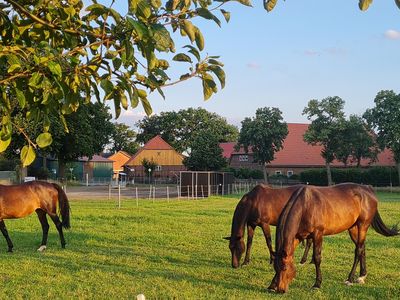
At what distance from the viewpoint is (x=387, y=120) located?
48938 mm

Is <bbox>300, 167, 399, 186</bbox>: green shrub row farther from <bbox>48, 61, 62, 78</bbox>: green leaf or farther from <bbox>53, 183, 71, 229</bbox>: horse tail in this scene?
<bbox>48, 61, 62, 78</bbox>: green leaf

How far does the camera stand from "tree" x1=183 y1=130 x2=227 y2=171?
50188 millimetres

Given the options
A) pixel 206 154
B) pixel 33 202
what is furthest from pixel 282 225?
pixel 206 154

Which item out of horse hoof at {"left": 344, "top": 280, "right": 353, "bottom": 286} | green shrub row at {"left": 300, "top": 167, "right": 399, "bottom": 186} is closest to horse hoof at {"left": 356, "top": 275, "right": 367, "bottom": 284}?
horse hoof at {"left": 344, "top": 280, "right": 353, "bottom": 286}

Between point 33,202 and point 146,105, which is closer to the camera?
point 146,105

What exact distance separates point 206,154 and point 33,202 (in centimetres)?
3959

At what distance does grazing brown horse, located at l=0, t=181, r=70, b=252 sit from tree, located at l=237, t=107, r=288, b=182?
45186 mm

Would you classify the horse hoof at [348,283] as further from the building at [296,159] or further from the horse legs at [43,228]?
the building at [296,159]

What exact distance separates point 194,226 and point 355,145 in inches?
1668

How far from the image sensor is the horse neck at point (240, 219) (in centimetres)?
864

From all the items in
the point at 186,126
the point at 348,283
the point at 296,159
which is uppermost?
the point at 186,126

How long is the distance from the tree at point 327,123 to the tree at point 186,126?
34.7 meters

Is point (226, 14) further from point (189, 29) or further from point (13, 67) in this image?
point (13, 67)

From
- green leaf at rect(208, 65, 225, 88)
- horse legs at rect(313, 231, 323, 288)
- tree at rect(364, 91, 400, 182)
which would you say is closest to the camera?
green leaf at rect(208, 65, 225, 88)
